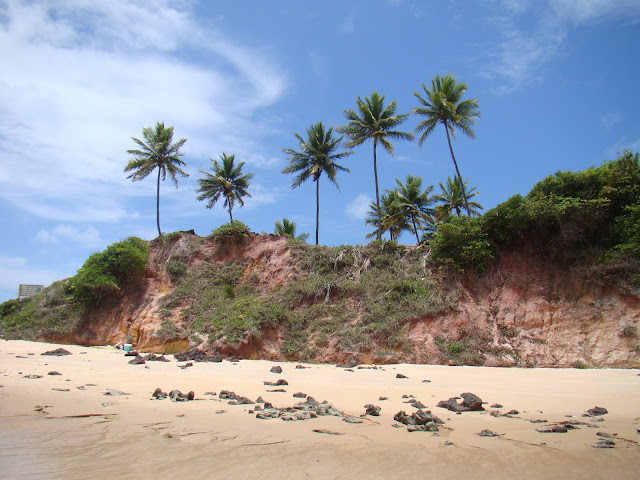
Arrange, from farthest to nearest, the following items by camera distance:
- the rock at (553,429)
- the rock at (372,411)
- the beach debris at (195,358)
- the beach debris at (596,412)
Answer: the beach debris at (195,358), the rock at (372,411), the beach debris at (596,412), the rock at (553,429)

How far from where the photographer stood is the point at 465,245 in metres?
17.0

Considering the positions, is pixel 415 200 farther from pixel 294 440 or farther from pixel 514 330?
pixel 294 440

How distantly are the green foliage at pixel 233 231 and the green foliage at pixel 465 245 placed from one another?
1267cm

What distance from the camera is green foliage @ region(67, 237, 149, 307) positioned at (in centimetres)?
2325

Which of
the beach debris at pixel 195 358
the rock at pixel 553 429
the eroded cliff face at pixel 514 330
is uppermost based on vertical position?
the eroded cliff face at pixel 514 330

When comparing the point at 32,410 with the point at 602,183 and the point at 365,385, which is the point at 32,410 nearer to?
the point at 365,385

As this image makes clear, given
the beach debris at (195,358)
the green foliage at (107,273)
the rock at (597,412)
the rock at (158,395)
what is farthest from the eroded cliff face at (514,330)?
the rock at (158,395)

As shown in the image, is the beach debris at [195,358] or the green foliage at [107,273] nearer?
the beach debris at [195,358]

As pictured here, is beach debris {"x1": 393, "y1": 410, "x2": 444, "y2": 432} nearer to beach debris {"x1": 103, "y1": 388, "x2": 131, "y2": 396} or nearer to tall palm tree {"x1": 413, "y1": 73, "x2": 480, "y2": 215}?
beach debris {"x1": 103, "y1": 388, "x2": 131, "y2": 396}

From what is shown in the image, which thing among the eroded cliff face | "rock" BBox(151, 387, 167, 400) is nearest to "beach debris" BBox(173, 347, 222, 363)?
the eroded cliff face

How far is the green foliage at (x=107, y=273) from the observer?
23250 mm

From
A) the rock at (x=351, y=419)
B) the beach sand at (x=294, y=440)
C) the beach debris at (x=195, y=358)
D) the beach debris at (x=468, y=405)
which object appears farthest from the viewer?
the beach debris at (x=195, y=358)

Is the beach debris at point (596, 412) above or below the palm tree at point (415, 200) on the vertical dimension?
below

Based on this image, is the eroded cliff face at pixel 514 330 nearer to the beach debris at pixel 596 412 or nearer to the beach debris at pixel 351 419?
the beach debris at pixel 596 412
